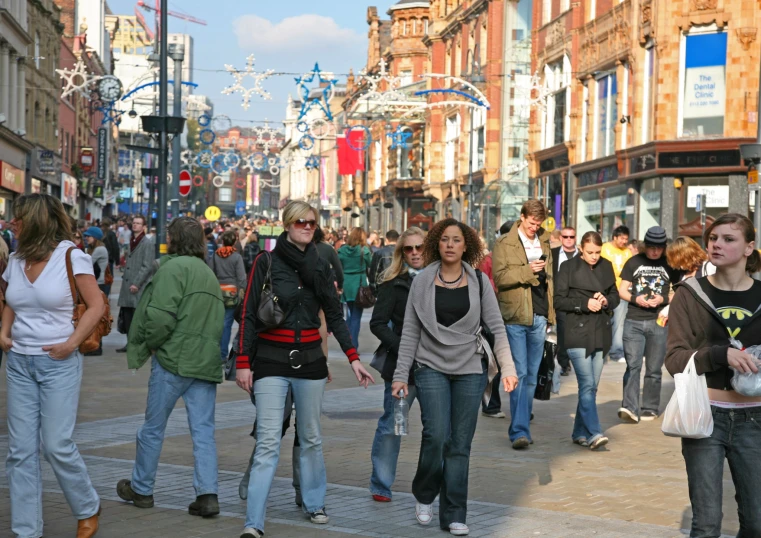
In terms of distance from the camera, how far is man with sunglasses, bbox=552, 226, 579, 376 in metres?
10.2

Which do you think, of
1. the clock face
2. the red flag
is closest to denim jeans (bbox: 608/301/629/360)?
the clock face

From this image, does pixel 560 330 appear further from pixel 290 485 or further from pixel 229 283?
pixel 229 283

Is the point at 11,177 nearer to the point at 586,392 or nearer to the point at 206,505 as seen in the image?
the point at 586,392

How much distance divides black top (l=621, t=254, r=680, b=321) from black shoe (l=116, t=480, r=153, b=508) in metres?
5.91

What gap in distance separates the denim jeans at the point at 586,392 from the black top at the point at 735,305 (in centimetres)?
456

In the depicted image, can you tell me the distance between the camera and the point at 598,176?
3381 centimetres

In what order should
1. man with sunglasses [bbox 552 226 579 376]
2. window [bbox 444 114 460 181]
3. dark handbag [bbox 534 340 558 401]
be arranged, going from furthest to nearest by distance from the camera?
1. window [bbox 444 114 460 181]
2. man with sunglasses [bbox 552 226 579 376]
3. dark handbag [bbox 534 340 558 401]

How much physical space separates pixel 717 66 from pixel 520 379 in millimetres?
20555

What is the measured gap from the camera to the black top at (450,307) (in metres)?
6.73

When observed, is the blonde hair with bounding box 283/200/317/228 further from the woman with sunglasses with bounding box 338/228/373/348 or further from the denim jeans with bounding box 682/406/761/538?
the woman with sunglasses with bounding box 338/228/373/348

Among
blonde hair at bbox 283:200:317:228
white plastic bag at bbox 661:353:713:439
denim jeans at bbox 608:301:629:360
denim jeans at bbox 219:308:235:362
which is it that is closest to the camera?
white plastic bag at bbox 661:353:713:439

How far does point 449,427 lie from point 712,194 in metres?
23.5

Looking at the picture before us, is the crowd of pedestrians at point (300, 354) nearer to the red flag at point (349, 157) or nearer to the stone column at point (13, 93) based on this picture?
the stone column at point (13, 93)

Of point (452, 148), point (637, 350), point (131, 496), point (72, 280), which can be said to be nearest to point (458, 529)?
point (131, 496)
